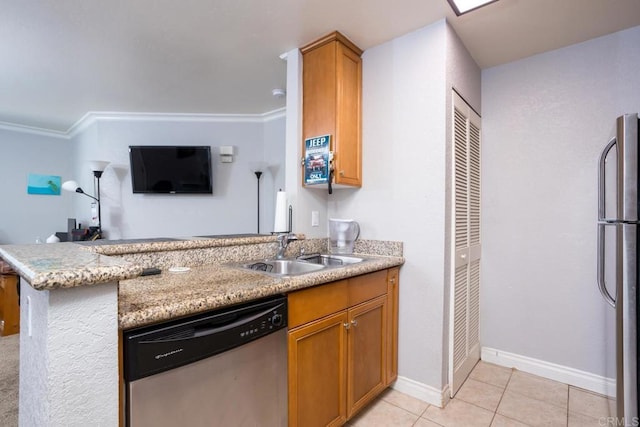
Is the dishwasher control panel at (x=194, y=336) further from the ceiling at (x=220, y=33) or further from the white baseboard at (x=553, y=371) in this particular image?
the white baseboard at (x=553, y=371)

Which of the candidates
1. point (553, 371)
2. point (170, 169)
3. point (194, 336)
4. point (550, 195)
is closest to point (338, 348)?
point (194, 336)

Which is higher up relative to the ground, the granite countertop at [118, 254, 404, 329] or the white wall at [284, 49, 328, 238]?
the white wall at [284, 49, 328, 238]

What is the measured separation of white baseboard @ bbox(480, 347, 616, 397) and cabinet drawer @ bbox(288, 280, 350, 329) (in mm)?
1663

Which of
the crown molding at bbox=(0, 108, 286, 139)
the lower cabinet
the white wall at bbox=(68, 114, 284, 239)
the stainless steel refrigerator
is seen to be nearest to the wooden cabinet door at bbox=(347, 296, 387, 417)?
the lower cabinet

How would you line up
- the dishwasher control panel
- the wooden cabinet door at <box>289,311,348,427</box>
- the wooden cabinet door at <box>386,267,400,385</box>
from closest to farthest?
1. the dishwasher control panel
2. the wooden cabinet door at <box>289,311,348,427</box>
3. the wooden cabinet door at <box>386,267,400,385</box>

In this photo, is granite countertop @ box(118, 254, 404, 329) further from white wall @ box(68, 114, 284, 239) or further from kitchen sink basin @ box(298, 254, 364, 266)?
white wall @ box(68, 114, 284, 239)

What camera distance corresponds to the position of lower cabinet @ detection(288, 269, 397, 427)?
4.48 feet

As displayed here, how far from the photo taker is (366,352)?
1.80 meters

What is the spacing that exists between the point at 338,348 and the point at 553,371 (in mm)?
1796

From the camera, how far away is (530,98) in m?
2.40

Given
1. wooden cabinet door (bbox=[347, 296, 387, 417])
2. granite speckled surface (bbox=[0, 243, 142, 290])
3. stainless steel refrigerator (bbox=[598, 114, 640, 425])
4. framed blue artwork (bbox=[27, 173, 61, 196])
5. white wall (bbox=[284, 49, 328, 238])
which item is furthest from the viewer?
framed blue artwork (bbox=[27, 173, 61, 196])

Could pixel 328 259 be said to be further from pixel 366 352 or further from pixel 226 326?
pixel 226 326

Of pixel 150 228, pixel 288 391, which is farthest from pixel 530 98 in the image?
pixel 150 228

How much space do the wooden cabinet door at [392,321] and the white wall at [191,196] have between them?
237 cm
